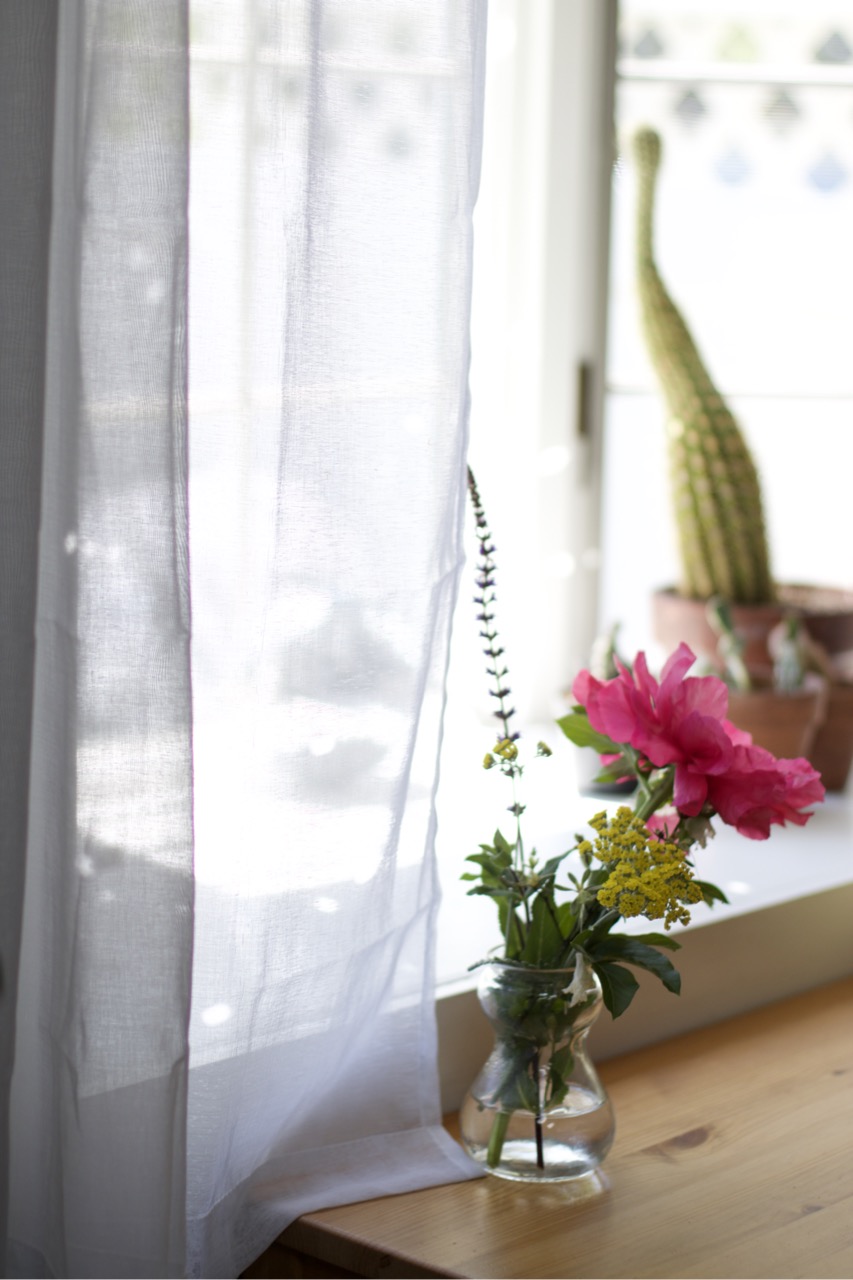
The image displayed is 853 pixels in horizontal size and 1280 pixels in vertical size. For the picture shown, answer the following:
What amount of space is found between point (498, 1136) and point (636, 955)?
0.63 ft

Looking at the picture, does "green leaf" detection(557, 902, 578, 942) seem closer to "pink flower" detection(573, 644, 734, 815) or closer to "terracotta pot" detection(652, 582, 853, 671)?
"pink flower" detection(573, 644, 734, 815)

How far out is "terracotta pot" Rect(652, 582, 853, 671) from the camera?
7.06 feet

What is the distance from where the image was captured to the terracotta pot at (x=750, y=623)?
2150mm

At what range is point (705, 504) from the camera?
2180 millimetres

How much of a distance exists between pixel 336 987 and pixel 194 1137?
6.0 inches

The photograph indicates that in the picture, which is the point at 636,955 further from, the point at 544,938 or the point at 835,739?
the point at 835,739

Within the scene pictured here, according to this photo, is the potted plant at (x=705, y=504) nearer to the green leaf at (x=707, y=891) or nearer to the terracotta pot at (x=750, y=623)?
the terracotta pot at (x=750, y=623)

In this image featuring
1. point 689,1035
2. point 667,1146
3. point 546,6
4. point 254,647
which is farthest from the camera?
point 546,6

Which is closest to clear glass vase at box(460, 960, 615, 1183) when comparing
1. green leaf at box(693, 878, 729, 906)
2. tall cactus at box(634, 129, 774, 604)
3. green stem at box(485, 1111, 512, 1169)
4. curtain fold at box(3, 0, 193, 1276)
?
green stem at box(485, 1111, 512, 1169)

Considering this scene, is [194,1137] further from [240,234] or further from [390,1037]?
[240,234]

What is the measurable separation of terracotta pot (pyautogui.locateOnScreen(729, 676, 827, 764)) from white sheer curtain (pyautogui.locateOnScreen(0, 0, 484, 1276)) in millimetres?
817

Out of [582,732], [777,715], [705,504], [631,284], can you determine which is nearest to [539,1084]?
[582,732]

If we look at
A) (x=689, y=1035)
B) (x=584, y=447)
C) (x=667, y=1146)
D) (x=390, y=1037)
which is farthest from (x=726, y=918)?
(x=584, y=447)

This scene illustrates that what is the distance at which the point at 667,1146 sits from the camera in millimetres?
1405
